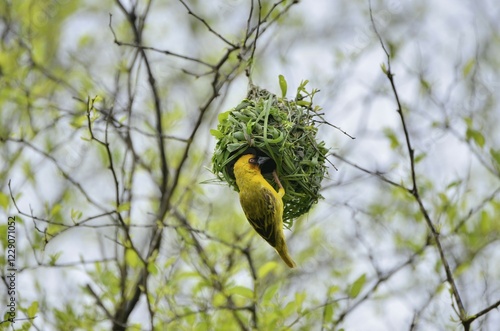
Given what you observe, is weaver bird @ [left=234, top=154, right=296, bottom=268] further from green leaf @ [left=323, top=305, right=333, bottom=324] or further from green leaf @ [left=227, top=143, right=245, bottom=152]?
green leaf @ [left=323, top=305, right=333, bottom=324]

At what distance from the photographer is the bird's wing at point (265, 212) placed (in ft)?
10.5

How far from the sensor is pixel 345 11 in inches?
444

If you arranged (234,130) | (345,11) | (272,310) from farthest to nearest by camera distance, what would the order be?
(345,11) → (272,310) → (234,130)

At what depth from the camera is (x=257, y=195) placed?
320 centimetres

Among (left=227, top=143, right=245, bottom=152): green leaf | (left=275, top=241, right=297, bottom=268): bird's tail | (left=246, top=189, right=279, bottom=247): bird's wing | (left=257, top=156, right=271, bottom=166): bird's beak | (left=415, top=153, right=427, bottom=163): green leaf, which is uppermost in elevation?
(left=415, top=153, right=427, bottom=163): green leaf

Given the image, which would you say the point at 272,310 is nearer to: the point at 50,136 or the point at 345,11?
the point at 50,136

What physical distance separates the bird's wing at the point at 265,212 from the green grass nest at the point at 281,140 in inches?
5.8

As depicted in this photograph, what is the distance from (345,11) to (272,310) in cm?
794

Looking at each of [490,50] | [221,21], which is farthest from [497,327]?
[221,21]

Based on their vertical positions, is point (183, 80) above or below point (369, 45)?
above

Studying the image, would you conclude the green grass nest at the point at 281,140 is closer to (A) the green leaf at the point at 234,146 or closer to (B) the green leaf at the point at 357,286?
(A) the green leaf at the point at 234,146

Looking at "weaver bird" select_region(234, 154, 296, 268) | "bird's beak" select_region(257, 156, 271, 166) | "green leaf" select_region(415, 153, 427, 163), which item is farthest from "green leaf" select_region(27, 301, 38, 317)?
"green leaf" select_region(415, 153, 427, 163)

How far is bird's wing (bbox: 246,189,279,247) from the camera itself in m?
3.20

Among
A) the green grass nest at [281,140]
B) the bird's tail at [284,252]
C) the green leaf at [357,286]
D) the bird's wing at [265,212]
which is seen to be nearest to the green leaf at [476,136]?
the green leaf at [357,286]
